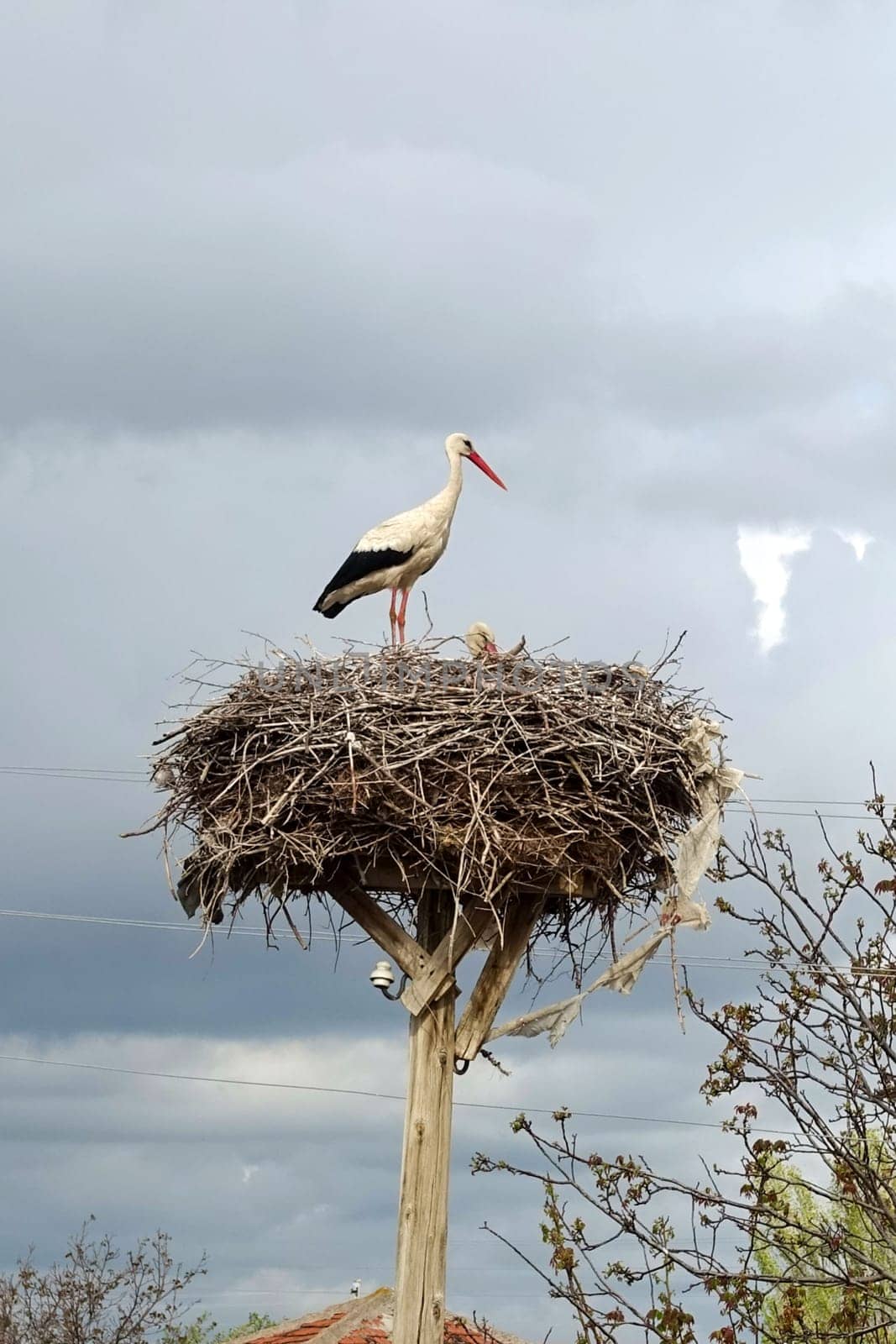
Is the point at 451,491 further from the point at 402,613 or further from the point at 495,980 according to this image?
the point at 495,980

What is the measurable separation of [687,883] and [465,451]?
4.48m

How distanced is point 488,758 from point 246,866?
4.30 feet

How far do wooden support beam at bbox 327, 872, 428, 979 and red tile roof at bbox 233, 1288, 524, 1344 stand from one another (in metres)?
2.13

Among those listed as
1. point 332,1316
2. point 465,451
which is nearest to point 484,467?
point 465,451

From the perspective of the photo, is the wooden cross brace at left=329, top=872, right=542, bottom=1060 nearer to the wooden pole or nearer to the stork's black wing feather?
the wooden pole

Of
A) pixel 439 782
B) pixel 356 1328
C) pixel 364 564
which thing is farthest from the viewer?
pixel 364 564

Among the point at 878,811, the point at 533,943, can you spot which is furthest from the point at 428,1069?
the point at 878,811

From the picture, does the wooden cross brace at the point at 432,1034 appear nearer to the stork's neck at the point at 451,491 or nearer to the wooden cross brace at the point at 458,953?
the wooden cross brace at the point at 458,953

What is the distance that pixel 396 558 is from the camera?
37.8ft

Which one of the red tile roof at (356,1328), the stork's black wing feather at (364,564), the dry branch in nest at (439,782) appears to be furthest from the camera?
the stork's black wing feather at (364,564)

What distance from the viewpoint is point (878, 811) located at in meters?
9.80

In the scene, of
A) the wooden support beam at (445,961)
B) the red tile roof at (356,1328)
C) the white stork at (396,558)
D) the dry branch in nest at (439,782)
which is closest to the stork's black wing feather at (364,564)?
the white stork at (396,558)

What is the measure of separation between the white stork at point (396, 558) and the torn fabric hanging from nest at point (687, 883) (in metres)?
3.03

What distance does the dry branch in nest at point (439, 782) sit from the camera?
329 inches
